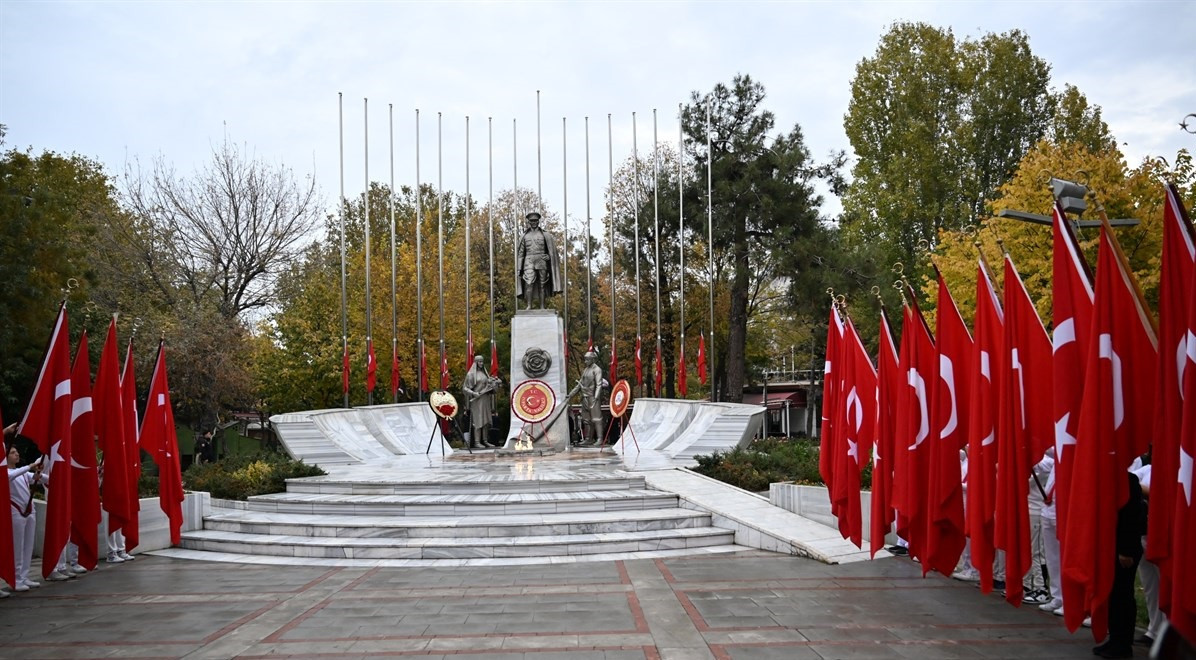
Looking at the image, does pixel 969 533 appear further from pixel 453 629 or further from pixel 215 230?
pixel 215 230

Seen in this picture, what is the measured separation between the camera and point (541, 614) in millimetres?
8258

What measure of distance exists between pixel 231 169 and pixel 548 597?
2994cm

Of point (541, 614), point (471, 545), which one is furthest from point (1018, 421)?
point (471, 545)

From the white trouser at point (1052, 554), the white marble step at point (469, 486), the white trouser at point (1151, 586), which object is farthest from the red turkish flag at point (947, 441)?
the white marble step at point (469, 486)

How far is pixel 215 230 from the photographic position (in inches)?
1332

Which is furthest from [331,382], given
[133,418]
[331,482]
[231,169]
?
[133,418]

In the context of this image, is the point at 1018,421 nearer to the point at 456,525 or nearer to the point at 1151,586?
the point at 1151,586

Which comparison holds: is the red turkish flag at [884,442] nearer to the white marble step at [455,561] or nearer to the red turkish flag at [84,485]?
the white marble step at [455,561]

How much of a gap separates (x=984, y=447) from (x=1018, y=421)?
53 cm

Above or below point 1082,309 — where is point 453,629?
below

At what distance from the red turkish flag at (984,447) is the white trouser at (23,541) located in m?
10.6

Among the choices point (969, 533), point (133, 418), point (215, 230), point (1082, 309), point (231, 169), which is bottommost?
point (969, 533)

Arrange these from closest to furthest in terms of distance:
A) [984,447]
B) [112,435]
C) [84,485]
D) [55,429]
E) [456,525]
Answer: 1. [984,447]
2. [55,429]
3. [84,485]
4. [112,435]
5. [456,525]

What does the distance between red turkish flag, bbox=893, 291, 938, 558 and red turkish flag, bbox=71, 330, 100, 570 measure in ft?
30.6
